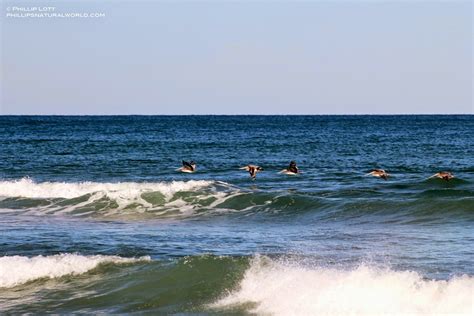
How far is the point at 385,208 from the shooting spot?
71.0 ft

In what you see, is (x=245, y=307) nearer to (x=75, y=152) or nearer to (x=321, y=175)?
(x=321, y=175)

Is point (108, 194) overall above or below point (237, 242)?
above

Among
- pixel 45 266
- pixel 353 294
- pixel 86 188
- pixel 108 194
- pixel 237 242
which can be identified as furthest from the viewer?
pixel 86 188

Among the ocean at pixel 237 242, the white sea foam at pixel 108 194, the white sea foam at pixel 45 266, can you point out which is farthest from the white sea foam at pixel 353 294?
the white sea foam at pixel 108 194

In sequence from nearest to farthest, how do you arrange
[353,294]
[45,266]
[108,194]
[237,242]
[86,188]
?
[353,294] < [45,266] < [237,242] < [108,194] < [86,188]

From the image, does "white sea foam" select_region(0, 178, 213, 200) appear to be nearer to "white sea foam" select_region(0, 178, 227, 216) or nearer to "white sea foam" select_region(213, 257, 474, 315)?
"white sea foam" select_region(0, 178, 227, 216)

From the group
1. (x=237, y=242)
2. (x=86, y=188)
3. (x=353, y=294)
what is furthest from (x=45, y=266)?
(x=86, y=188)

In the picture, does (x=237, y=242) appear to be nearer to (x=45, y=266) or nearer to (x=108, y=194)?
(x=45, y=266)

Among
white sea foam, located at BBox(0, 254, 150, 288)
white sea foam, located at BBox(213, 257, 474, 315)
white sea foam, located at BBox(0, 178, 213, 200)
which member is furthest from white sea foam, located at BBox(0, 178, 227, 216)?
white sea foam, located at BBox(213, 257, 474, 315)

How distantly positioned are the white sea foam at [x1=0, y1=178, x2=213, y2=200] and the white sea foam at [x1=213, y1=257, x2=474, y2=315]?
12.7 metres

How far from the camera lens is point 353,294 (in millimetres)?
12070

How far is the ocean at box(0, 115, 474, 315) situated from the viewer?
12.3 meters

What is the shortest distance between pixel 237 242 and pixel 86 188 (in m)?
11.9

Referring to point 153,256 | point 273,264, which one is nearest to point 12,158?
point 153,256
